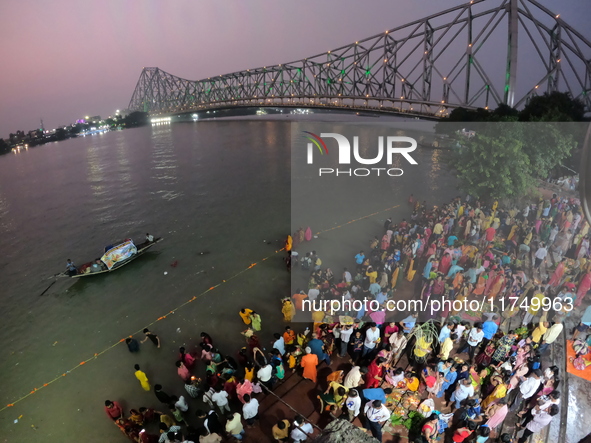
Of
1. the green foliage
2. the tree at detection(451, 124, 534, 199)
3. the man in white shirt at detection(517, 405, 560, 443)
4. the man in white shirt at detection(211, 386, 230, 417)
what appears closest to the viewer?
the man in white shirt at detection(517, 405, 560, 443)

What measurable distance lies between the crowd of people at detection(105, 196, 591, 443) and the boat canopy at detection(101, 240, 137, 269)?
20.9ft

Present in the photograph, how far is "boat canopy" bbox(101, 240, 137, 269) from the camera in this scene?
587 inches

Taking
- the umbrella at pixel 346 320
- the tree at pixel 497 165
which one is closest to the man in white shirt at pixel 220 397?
the umbrella at pixel 346 320

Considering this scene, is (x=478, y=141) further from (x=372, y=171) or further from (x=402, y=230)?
(x=372, y=171)

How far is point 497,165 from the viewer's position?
46.1 ft

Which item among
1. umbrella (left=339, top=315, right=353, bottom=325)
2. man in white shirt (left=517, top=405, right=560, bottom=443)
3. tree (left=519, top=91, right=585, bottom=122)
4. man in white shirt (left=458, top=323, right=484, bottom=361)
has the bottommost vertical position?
man in white shirt (left=517, top=405, right=560, bottom=443)

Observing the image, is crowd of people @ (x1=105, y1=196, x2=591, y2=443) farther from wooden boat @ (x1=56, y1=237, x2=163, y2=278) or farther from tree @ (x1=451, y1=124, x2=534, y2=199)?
wooden boat @ (x1=56, y1=237, x2=163, y2=278)

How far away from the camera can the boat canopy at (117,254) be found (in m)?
14.9

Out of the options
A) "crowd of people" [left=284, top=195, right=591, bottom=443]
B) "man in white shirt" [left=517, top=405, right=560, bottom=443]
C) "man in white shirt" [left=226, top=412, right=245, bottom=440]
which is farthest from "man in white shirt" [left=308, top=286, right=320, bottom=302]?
"man in white shirt" [left=517, top=405, right=560, bottom=443]

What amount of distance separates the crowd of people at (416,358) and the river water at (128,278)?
1.21 m

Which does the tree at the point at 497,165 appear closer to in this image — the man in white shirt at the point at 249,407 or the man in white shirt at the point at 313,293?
the man in white shirt at the point at 313,293

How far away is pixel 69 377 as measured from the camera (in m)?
9.48

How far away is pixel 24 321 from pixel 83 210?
628 inches

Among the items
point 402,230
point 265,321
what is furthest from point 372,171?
point 265,321
